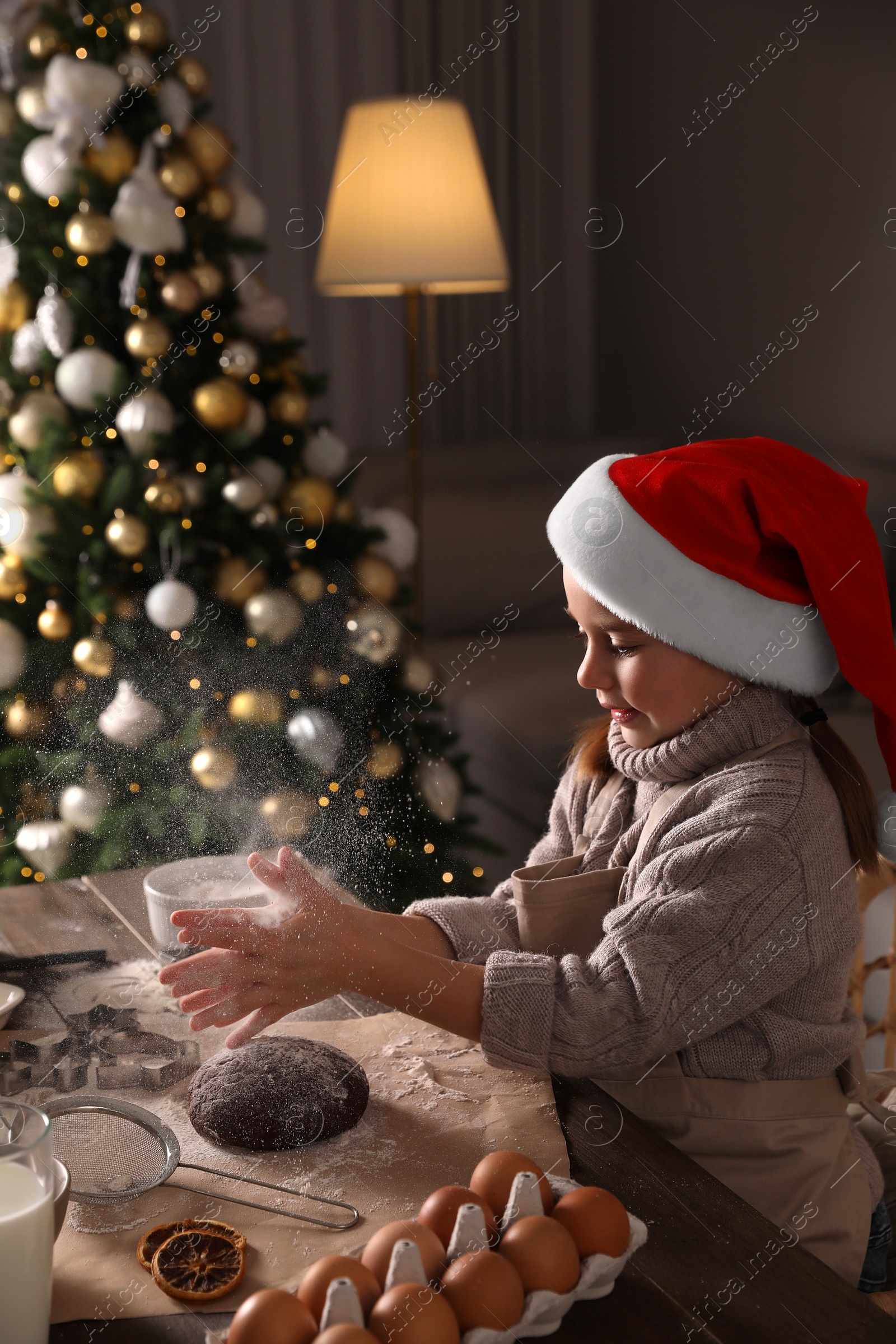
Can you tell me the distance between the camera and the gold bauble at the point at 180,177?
1.91 meters

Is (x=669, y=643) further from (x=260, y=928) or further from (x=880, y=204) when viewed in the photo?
(x=880, y=204)

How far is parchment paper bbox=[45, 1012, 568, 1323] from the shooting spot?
24.6 inches

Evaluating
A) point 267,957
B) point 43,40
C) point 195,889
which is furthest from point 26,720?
point 267,957

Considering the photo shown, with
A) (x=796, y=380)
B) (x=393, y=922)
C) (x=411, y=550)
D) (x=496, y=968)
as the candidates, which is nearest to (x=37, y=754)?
(x=411, y=550)

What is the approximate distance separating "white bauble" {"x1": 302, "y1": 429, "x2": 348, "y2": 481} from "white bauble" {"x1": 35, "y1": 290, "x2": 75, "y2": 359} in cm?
44

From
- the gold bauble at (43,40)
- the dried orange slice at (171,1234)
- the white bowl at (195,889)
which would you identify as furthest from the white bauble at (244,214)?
the dried orange slice at (171,1234)

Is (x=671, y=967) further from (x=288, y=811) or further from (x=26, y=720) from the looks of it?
(x=26, y=720)

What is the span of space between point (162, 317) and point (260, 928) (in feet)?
4.62

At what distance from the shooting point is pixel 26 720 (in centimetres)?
216

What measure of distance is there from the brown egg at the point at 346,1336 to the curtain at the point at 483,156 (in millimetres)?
2969

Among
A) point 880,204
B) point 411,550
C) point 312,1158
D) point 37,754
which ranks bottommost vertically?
point 37,754

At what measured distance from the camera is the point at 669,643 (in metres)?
0.96

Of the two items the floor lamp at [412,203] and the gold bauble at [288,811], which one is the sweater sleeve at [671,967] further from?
the floor lamp at [412,203]

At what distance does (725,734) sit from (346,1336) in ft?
1.82
